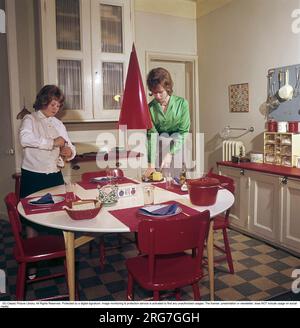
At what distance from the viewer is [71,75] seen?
3055 mm

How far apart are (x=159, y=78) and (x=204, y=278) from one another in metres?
1.27

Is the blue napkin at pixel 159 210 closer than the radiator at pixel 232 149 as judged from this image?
Yes

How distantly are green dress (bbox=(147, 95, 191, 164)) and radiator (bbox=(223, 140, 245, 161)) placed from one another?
92cm

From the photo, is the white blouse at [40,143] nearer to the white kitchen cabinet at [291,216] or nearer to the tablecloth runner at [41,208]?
the tablecloth runner at [41,208]

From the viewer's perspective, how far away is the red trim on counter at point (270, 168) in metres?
2.40

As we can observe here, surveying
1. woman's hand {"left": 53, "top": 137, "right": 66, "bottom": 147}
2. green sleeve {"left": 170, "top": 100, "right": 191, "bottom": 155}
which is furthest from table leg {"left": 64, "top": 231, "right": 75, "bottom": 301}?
green sleeve {"left": 170, "top": 100, "right": 191, "bottom": 155}

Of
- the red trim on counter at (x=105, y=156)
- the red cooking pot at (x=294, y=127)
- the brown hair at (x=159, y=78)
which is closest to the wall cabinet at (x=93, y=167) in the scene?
the red trim on counter at (x=105, y=156)

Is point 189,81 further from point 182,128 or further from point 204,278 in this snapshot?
point 204,278

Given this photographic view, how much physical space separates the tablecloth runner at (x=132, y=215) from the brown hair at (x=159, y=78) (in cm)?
88

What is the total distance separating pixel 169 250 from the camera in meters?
1.31

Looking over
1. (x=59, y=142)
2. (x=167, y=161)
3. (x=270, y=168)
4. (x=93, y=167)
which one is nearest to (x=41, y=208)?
(x=59, y=142)

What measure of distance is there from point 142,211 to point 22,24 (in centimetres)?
247

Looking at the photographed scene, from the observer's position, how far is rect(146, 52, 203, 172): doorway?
12.8ft

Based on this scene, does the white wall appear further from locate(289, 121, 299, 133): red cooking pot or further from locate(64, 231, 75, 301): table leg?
locate(64, 231, 75, 301): table leg
